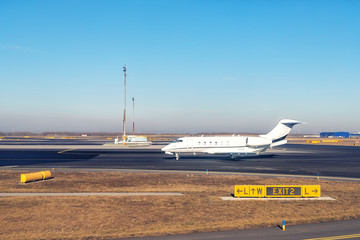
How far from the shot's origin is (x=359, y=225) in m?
15.5

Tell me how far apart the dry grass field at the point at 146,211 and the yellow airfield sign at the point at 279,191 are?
1.27 meters

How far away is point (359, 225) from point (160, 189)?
46.4ft

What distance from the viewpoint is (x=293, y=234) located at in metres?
14.0

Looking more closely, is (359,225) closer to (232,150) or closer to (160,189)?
(160,189)

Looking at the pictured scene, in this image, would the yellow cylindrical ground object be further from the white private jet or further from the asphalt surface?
the white private jet

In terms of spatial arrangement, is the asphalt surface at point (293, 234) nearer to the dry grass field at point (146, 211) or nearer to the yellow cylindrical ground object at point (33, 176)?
the dry grass field at point (146, 211)

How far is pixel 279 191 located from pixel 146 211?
394 inches

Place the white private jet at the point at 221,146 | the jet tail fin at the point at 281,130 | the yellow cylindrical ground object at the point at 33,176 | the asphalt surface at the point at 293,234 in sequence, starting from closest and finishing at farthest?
the asphalt surface at the point at 293,234 < the yellow cylindrical ground object at the point at 33,176 < the white private jet at the point at 221,146 < the jet tail fin at the point at 281,130

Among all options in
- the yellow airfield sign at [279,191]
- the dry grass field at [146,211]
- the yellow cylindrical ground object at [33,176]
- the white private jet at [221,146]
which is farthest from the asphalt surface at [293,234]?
the white private jet at [221,146]

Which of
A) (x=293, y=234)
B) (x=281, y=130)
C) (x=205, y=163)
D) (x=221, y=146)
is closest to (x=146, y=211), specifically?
(x=293, y=234)

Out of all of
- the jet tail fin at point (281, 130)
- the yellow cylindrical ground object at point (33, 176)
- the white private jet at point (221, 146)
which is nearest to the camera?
the yellow cylindrical ground object at point (33, 176)

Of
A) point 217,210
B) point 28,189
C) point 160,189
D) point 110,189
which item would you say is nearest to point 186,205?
point 217,210

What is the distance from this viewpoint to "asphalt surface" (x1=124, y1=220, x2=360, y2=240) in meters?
13.6

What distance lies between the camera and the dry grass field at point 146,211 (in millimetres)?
14766
